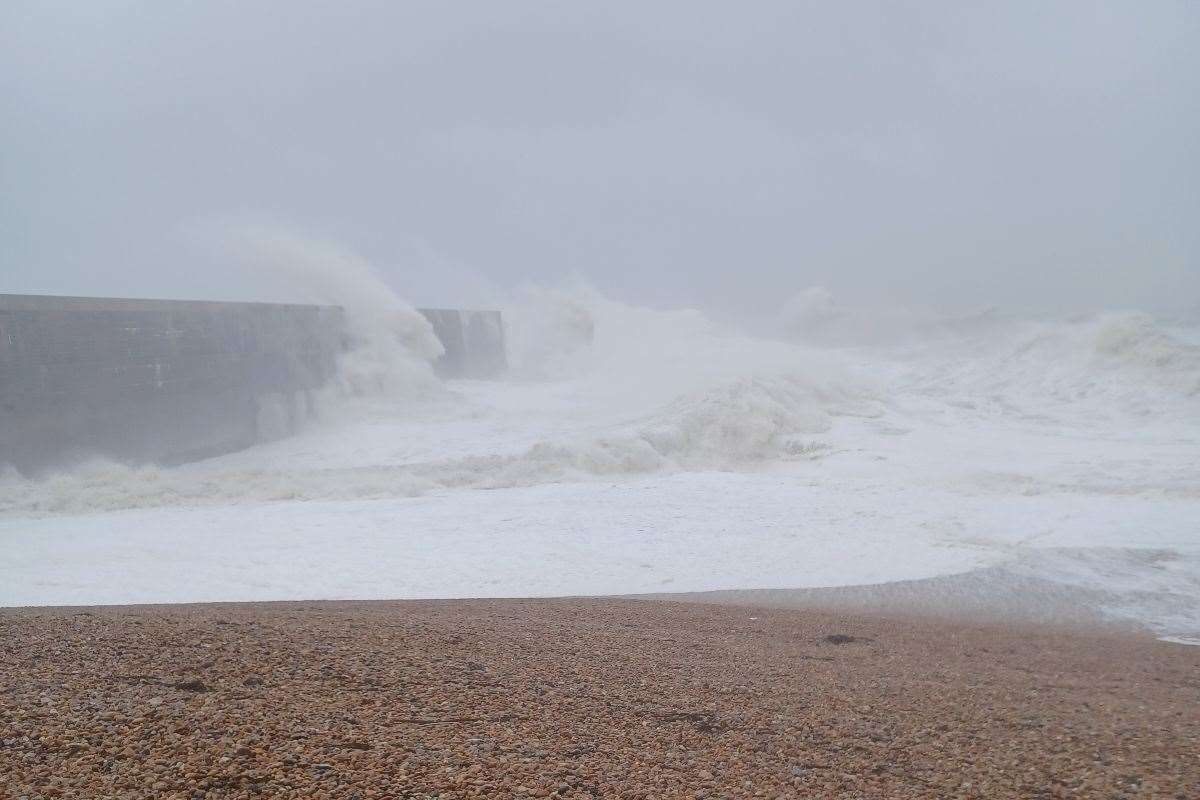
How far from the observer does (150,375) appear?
13922 millimetres

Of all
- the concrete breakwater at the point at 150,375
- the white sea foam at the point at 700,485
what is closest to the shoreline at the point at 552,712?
the white sea foam at the point at 700,485

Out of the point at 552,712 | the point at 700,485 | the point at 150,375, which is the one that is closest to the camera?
the point at 552,712

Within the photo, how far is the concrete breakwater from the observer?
12.0 metres

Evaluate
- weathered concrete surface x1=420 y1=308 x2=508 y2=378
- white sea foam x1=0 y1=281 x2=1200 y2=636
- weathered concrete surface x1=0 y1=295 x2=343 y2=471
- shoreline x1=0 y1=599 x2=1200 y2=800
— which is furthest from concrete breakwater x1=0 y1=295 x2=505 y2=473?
shoreline x1=0 y1=599 x2=1200 y2=800

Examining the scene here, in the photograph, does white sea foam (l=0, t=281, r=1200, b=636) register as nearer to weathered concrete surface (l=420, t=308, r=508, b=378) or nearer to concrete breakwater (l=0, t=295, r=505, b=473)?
concrete breakwater (l=0, t=295, r=505, b=473)

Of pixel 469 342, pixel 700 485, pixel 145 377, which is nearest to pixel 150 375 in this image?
pixel 145 377

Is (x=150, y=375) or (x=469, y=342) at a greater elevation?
(x=469, y=342)

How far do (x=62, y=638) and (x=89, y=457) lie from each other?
10731 millimetres

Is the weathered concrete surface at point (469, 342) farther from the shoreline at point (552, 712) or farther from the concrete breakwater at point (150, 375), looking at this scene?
the shoreline at point (552, 712)

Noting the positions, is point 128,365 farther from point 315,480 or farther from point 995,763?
point 995,763

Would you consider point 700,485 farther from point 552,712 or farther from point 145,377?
point 145,377

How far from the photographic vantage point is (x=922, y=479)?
34.3ft

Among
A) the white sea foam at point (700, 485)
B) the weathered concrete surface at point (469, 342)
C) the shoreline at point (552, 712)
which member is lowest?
the shoreline at point (552, 712)

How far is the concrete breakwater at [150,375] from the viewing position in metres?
12.0
